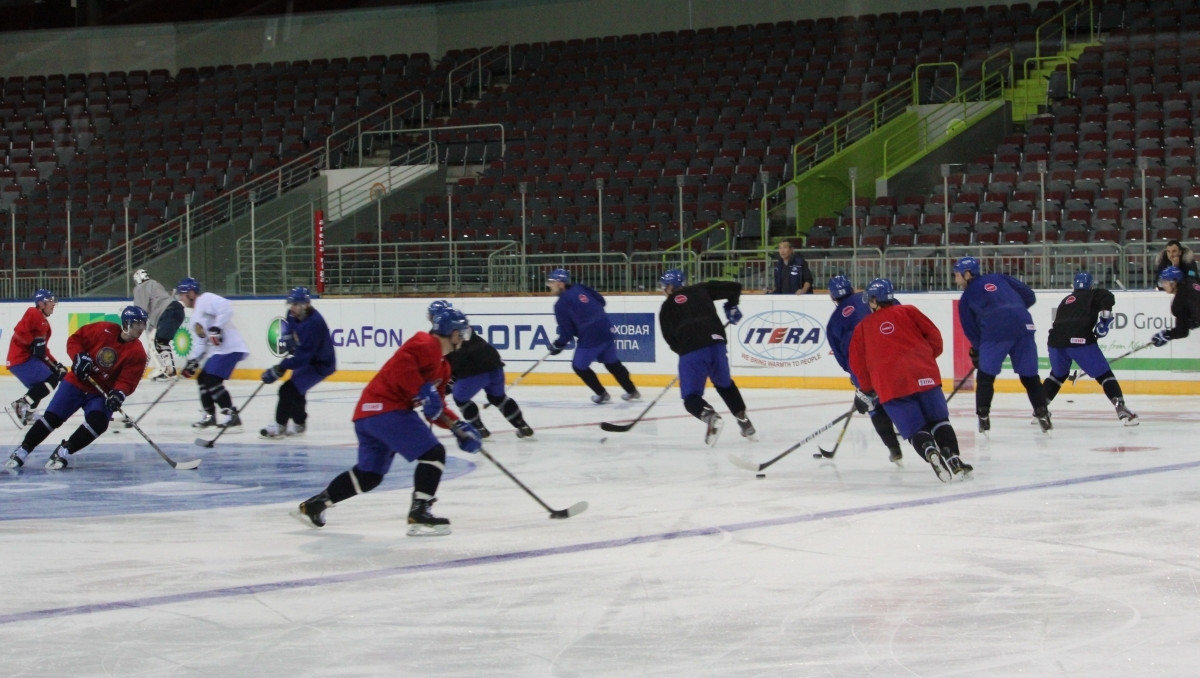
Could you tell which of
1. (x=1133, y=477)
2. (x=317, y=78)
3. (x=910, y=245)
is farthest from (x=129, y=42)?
(x=1133, y=477)

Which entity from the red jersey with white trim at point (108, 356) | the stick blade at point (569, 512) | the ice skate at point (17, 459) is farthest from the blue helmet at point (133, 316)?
the stick blade at point (569, 512)

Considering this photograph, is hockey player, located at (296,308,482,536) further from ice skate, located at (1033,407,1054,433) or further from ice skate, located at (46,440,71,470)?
ice skate, located at (1033,407,1054,433)

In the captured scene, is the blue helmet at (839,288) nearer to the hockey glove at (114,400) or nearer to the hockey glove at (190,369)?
the hockey glove at (114,400)

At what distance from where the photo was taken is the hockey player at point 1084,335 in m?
12.6

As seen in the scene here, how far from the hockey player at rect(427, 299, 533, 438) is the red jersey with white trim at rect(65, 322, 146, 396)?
253 centimetres

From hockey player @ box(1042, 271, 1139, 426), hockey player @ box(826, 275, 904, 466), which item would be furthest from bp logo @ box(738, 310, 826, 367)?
hockey player @ box(826, 275, 904, 466)

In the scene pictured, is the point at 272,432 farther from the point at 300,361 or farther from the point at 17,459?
the point at 17,459

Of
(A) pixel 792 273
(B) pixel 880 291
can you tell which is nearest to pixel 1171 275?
(A) pixel 792 273

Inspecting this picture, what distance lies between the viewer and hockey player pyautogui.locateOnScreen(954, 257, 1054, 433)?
1181cm

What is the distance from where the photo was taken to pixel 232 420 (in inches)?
508

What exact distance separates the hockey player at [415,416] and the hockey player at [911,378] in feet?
9.38

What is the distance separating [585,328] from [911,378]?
644 centimetres

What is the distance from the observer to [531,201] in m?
22.7

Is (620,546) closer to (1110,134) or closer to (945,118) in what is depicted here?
(1110,134)
